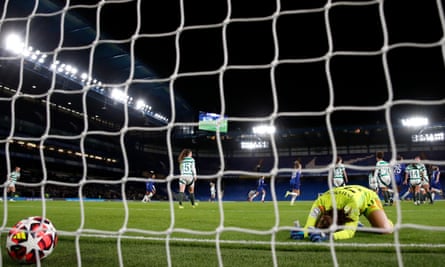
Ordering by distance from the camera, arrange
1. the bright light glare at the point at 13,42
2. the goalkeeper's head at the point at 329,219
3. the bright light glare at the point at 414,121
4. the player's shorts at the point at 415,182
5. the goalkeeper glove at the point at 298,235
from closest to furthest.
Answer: the goalkeeper's head at the point at 329,219, the goalkeeper glove at the point at 298,235, the player's shorts at the point at 415,182, the bright light glare at the point at 13,42, the bright light glare at the point at 414,121

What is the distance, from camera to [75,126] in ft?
88.4

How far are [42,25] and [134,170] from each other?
16.4 meters

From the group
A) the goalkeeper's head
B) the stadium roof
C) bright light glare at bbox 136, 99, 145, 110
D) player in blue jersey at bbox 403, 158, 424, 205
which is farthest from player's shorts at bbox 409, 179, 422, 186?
bright light glare at bbox 136, 99, 145, 110

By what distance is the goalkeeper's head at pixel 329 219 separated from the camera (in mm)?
3119

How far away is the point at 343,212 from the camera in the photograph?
10.5ft

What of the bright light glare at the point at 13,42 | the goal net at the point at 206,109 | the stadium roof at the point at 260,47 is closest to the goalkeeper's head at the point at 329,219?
the goal net at the point at 206,109

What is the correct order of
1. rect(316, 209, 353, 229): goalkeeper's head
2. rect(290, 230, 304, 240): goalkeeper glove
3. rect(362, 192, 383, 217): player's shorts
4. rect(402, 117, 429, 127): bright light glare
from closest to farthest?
rect(316, 209, 353, 229): goalkeeper's head → rect(290, 230, 304, 240): goalkeeper glove → rect(362, 192, 383, 217): player's shorts → rect(402, 117, 429, 127): bright light glare

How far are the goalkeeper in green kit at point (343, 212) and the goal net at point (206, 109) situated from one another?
153 millimetres

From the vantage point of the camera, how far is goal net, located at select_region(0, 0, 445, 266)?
3.15m

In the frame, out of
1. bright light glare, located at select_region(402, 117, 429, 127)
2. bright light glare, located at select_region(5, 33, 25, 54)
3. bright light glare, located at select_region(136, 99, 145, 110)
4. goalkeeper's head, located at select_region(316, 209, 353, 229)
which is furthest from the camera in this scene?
bright light glare, located at select_region(136, 99, 145, 110)

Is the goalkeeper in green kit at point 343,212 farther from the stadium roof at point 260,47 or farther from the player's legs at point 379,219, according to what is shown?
the stadium roof at point 260,47

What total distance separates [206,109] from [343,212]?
99.3 ft

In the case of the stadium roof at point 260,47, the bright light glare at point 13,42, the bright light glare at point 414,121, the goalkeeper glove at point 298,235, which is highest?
the bright light glare at point 13,42

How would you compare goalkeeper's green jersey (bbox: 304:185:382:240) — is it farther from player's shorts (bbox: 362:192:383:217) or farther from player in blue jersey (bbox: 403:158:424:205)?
player in blue jersey (bbox: 403:158:424:205)
